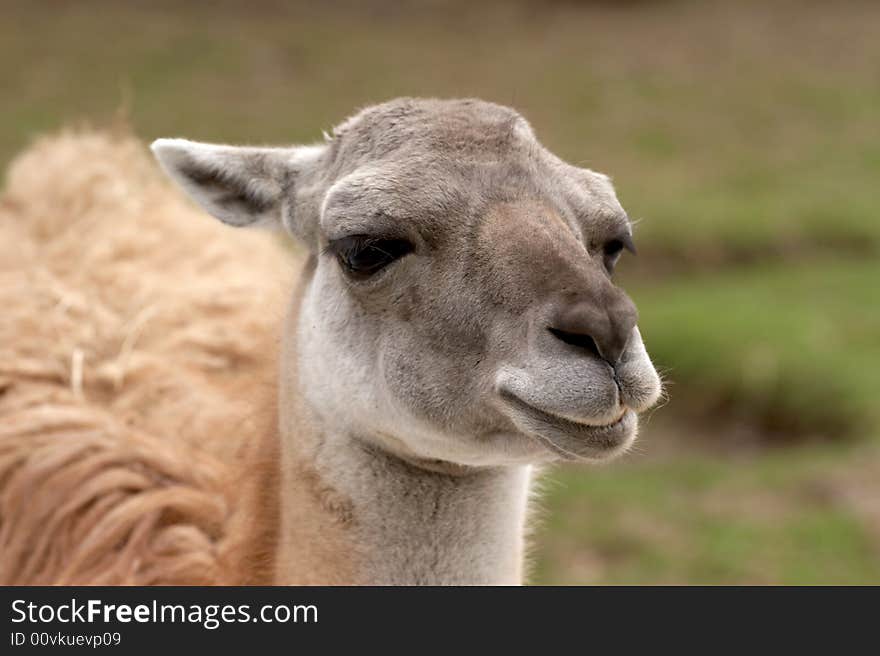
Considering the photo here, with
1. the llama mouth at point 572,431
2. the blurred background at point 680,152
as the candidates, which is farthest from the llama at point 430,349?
the blurred background at point 680,152

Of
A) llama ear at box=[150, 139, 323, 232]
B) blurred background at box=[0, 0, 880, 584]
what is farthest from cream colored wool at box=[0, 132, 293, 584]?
blurred background at box=[0, 0, 880, 584]

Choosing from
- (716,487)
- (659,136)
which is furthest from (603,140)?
(716,487)

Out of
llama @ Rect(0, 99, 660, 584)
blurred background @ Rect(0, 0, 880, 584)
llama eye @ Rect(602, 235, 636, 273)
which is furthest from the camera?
blurred background @ Rect(0, 0, 880, 584)

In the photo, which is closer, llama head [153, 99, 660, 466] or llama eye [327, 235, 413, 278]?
llama head [153, 99, 660, 466]

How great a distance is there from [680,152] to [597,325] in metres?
11.4

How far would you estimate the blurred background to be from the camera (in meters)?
7.18

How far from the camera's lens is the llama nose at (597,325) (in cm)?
244

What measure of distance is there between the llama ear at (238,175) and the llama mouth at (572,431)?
108cm

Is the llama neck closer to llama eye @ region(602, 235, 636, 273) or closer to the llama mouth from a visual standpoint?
the llama mouth

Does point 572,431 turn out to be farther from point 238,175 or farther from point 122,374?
point 122,374

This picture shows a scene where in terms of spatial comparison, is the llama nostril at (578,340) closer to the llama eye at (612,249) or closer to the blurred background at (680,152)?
the llama eye at (612,249)
